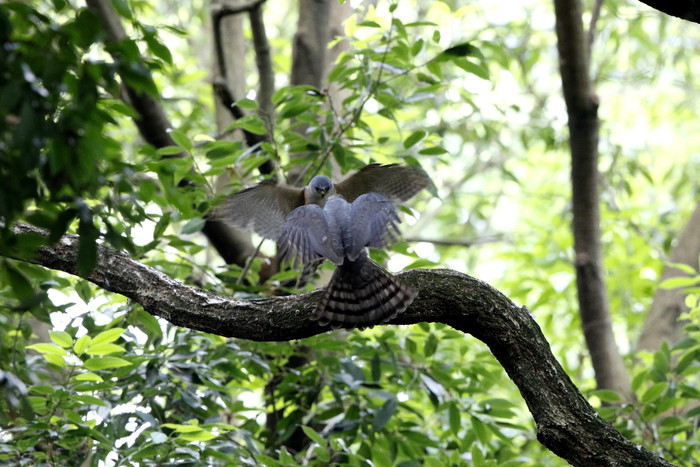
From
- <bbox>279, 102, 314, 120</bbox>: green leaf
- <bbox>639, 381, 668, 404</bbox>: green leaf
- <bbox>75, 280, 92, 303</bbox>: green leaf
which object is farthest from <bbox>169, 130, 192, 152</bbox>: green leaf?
<bbox>639, 381, 668, 404</bbox>: green leaf

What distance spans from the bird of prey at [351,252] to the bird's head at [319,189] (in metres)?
0.48

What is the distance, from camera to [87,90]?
1.53m

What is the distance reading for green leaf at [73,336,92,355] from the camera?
2.93 m

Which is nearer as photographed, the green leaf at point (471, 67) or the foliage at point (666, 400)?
the green leaf at point (471, 67)

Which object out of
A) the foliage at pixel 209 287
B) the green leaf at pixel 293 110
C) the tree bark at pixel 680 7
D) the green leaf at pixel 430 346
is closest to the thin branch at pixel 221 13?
the foliage at pixel 209 287

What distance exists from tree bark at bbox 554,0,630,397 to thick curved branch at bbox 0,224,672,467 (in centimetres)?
218

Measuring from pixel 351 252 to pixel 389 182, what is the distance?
107cm

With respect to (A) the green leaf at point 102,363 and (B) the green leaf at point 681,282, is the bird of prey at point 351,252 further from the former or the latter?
(B) the green leaf at point 681,282

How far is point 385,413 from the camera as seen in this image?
364 centimetres

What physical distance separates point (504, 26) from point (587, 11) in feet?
2.70

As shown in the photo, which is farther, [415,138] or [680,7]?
[415,138]

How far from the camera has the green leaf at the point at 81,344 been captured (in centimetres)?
293

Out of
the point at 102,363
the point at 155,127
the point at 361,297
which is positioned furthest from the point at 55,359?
the point at 155,127

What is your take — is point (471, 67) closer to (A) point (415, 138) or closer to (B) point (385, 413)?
(A) point (415, 138)
